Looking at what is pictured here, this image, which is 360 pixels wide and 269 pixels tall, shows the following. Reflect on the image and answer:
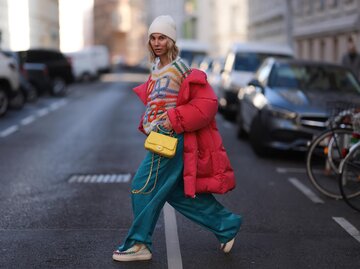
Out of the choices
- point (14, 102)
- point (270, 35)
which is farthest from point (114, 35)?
point (14, 102)

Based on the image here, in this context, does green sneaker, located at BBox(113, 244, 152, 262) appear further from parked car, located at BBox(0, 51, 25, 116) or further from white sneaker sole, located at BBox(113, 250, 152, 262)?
parked car, located at BBox(0, 51, 25, 116)

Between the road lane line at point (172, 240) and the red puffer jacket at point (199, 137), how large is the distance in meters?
0.55

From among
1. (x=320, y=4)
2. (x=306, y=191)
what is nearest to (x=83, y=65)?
(x=320, y=4)

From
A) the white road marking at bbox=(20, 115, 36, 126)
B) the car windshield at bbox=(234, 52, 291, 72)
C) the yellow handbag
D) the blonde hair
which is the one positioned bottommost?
the white road marking at bbox=(20, 115, 36, 126)

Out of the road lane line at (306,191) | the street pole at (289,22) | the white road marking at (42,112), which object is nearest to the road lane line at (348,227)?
the road lane line at (306,191)

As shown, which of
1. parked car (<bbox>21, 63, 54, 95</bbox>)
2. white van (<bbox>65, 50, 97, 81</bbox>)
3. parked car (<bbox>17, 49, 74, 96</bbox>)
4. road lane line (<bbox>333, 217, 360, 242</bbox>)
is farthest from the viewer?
white van (<bbox>65, 50, 97, 81</bbox>)

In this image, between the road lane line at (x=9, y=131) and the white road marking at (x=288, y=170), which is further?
the road lane line at (x=9, y=131)

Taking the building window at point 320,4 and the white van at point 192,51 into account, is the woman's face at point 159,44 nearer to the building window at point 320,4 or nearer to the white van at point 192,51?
the building window at point 320,4

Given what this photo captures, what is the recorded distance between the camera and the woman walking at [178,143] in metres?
5.20

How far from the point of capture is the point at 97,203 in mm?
7715

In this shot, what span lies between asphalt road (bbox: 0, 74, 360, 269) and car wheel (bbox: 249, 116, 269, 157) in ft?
0.45

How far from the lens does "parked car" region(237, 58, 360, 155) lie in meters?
10.7

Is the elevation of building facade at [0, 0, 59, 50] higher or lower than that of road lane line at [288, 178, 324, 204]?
higher

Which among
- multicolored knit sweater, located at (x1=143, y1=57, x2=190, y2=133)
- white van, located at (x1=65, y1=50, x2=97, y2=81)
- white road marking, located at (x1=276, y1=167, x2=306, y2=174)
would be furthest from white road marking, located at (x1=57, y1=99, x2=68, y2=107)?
multicolored knit sweater, located at (x1=143, y1=57, x2=190, y2=133)
